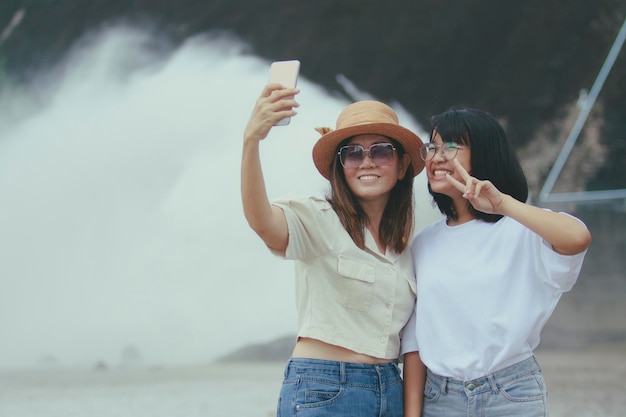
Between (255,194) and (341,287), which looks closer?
(255,194)

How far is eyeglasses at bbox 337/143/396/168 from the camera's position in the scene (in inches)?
85.4

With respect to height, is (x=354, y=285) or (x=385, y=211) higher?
(x=385, y=211)

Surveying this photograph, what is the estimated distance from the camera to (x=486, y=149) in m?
2.09

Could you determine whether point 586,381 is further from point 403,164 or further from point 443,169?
point 443,169

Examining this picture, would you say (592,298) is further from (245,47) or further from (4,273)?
(4,273)

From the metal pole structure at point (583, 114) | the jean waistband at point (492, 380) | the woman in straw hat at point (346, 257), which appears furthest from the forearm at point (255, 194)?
the metal pole structure at point (583, 114)

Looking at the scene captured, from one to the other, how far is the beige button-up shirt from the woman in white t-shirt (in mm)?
72

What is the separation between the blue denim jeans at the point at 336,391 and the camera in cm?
197

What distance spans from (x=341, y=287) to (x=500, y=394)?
0.44 m

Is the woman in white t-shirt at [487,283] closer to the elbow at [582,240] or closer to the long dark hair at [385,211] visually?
the elbow at [582,240]

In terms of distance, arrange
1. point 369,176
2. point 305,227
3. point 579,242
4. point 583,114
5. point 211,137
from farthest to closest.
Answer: point 583,114 → point 211,137 → point 369,176 → point 305,227 → point 579,242

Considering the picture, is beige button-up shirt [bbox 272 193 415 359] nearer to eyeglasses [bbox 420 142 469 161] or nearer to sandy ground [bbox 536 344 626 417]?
eyeglasses [bbox 420 142 469 161]

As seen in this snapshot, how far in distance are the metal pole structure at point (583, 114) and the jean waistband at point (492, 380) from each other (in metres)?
4.50

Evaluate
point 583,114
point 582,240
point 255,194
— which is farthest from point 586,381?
point 255,194
